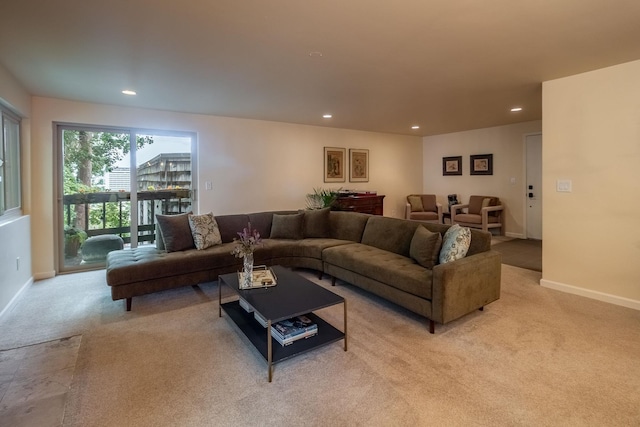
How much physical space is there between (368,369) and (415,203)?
18.6ft

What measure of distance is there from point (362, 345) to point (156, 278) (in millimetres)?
2139

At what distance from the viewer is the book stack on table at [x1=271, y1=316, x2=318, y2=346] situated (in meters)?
2.15

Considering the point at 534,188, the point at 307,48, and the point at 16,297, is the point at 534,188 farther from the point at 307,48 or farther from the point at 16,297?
the point at 16,297

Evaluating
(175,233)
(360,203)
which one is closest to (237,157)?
(175,233)

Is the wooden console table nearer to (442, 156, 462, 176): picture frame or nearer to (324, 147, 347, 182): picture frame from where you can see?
(324, 147, 347, 182): picture frame

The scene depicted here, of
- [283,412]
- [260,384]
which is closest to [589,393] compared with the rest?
[283,412]

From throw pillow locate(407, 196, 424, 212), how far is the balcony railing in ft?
15.5

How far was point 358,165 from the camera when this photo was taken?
265 inches

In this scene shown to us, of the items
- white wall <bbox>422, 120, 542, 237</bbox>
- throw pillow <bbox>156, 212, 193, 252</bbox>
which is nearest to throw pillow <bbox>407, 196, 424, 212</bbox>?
white wall <bbox>422, 120, 542, 237</bbox>

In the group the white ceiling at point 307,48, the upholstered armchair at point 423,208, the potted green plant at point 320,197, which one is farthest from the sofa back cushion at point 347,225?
the upholstered armchair at point 423,208

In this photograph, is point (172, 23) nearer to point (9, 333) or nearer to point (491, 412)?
point (9, 333)

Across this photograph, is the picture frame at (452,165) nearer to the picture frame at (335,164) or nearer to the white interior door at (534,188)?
the white interior door at (534,188)

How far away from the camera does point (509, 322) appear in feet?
8.88

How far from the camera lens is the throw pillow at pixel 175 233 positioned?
11.9ft
